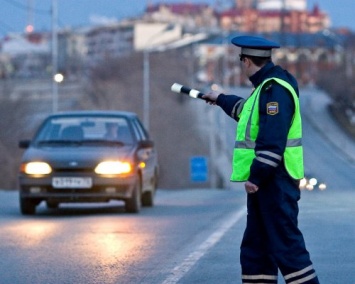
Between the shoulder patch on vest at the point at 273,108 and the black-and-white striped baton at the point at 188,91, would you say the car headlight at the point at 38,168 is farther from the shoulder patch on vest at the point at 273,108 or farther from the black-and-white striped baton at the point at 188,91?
the shoulder patch on vest at the point at 273,108

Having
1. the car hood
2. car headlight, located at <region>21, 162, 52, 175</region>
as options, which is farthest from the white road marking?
car headlight, located at <region>21, 162, 52, 175</region>

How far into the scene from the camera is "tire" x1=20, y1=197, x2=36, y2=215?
1861 cm

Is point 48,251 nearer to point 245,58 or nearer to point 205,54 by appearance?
point 245,58

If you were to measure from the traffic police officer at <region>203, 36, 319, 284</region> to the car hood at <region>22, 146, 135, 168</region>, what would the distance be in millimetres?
9850

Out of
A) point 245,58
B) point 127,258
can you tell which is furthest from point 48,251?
point 245,58

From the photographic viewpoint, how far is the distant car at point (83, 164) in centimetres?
1825

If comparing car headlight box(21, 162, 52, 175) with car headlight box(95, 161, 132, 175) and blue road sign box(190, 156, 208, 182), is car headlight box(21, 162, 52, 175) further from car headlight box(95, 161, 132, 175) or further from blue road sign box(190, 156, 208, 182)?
blue road sign box(190, 156, 208, 182)

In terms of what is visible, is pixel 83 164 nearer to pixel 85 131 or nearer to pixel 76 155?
pixel 76 155

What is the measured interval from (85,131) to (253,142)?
11.1 metres

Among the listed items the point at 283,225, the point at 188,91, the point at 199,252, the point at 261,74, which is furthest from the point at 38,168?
the point at 283,225

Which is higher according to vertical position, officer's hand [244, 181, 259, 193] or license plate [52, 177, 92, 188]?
officer's hand [244, 181, 259, 193]

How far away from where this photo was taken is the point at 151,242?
13.9m

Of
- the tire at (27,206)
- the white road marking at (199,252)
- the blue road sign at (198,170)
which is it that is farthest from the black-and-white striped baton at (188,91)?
the blue road sign at (198,170)

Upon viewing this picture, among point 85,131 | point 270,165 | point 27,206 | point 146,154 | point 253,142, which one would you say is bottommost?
point 27,206
